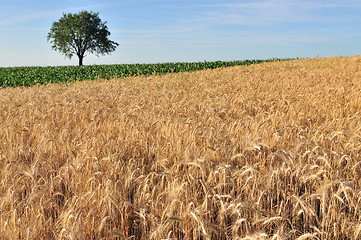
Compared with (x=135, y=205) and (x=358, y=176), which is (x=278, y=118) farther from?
(x=135, y=205)

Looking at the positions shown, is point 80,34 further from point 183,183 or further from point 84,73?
point 183,183

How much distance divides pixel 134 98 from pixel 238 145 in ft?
15.6

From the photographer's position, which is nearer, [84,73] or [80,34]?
[84,73]

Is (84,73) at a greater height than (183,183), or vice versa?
(84,73)

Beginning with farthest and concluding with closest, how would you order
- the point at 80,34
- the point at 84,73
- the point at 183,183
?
the point at 80,34
the point at 84,73
the point at 183,183

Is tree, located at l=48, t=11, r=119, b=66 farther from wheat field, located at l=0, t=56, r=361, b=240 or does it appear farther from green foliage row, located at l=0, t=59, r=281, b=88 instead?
wheat field, located at l=0, t=56, r=361, b=240

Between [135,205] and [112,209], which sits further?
[135,205]

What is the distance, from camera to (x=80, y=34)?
4762 cm

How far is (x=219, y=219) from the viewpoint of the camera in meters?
2.29

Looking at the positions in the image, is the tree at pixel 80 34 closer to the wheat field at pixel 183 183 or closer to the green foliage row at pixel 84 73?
the green foliage row at pixel 84 73

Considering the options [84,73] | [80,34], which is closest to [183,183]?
[84,73]

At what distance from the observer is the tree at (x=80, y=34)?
47.8m

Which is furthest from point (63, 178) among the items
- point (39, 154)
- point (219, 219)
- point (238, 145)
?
point (238, 145)

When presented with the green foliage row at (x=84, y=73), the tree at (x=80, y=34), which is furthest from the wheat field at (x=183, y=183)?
A: the tree at (x=80, y=34)
